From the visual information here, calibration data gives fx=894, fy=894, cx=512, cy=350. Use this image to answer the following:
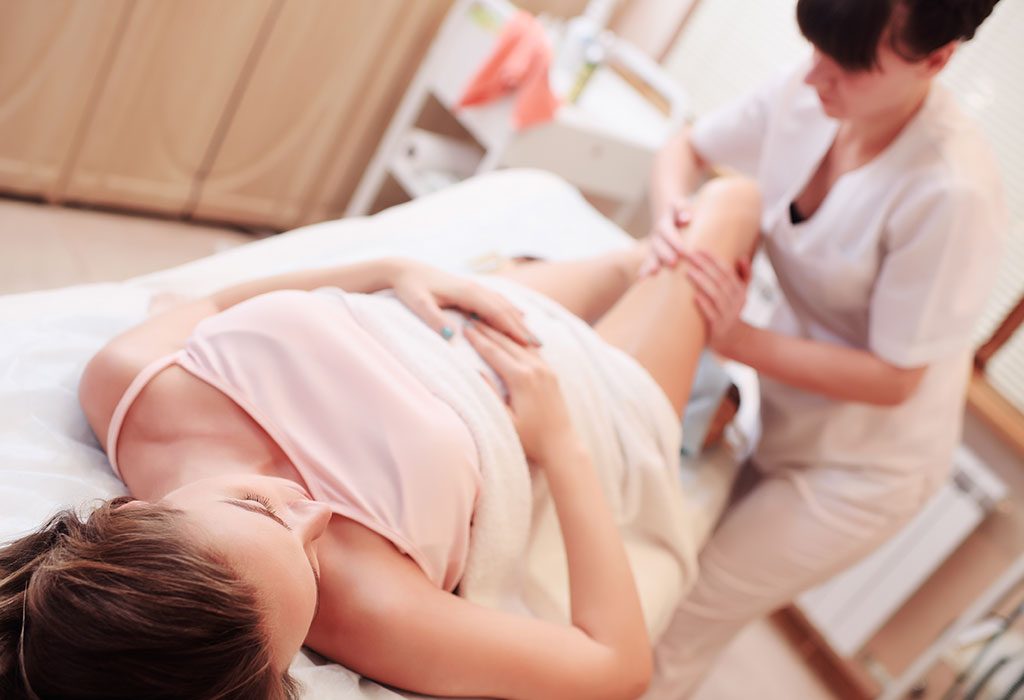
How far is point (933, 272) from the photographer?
138 centimetres

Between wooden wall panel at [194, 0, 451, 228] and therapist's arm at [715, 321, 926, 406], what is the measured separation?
174 cm

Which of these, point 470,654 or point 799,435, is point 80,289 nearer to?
point 470,654

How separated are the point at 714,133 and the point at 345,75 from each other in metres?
1.43

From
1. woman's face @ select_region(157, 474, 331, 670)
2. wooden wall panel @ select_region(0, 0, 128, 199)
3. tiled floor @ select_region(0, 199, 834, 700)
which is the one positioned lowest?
tiled floor @ select_region(0, 199, 834, 700)

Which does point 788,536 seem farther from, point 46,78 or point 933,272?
point 46,78

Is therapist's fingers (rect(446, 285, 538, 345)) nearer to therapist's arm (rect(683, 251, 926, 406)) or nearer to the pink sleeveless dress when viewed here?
the pink sleeveless dress

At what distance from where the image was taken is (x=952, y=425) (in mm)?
1665

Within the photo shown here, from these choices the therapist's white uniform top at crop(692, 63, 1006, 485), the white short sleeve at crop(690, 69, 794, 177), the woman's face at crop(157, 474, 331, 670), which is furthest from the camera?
the white short sleeve at crop(690, 69, 794, 177)

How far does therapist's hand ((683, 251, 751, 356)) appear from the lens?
154cm

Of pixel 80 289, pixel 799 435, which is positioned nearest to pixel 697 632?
pixel 799 435

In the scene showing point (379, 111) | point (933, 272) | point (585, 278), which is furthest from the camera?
point (379, 111)

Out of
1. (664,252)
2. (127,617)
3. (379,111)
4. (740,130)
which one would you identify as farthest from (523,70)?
(127,617)

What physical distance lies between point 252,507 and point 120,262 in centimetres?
195

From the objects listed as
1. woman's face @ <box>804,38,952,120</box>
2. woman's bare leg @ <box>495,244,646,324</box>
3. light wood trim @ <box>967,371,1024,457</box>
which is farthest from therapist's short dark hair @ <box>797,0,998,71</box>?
light wood trim @ <box>967,371,1024,457</box>
